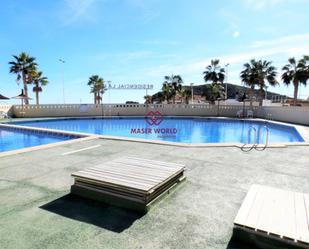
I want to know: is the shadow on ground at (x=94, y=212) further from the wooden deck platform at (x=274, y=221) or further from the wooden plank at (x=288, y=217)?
the wooden plank at (x=288, y=217)

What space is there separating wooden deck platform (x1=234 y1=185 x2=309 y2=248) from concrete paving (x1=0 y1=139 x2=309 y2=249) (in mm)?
225

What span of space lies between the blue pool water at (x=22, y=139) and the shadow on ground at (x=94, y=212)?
814cm

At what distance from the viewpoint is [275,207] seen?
2672mm

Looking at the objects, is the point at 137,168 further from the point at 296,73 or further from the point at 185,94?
the point at 185,94

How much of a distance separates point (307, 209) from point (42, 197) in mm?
3833

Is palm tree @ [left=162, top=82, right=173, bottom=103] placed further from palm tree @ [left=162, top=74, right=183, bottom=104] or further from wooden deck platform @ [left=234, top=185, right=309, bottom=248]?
wooden deck platform @ [left=234, top=185, right=309, bottom=248]

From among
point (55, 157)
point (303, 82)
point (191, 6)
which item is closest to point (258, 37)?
point (191, 6)

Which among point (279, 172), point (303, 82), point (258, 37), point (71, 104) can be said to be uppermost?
point (258, 37)

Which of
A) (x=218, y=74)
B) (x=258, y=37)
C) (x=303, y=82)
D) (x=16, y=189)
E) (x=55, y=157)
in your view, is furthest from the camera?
(x=218, y=74)

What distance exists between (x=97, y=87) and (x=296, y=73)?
23.9 metres

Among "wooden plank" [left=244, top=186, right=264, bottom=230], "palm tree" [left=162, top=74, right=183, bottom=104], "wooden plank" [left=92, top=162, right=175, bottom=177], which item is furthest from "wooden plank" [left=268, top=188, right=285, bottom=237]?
"palm tree" [left=162, top=74, right=183, bottom=104]

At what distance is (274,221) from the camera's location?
240 centimetres

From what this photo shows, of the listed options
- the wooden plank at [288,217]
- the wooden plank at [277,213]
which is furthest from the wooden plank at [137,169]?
the wooden plank at [288,217]

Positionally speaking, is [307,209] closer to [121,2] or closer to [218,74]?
[121,2]
